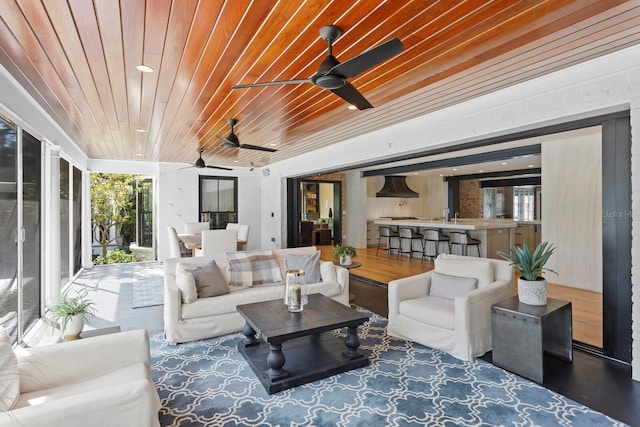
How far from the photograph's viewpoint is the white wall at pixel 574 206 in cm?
523

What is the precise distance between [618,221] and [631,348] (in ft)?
3.57

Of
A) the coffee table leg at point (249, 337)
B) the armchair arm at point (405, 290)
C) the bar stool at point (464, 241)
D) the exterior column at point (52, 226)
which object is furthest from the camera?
the bar stool at point (464, 241)

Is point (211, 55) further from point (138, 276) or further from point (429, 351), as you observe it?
point (138, 276)

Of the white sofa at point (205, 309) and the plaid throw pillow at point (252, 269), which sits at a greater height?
the plaid throw pillow at point (252, 269)

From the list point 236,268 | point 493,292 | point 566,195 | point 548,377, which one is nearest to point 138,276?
point 236,268

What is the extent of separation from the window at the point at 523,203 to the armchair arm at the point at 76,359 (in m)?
12.6

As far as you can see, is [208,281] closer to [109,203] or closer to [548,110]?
[548,110]

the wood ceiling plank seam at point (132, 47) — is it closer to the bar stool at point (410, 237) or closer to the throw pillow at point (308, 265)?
the throw pillow at point (308, 265)

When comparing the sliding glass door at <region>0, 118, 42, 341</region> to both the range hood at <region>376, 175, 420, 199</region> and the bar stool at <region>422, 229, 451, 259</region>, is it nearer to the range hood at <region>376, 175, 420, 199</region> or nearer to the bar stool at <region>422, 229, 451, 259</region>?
the bar stool at <region>422, 229, 451, 259</region>

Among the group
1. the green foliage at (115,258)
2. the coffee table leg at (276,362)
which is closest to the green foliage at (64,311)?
the coffee table leg at (276,362)

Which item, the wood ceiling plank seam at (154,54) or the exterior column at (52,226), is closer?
the wood ceiling plank seam at (154,54)

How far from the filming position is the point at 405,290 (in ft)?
11.8

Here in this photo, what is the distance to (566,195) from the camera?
5.60 m

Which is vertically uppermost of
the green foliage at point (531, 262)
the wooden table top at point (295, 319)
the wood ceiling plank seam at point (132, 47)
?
the wood ceiling plank seam at point (132, 47)
